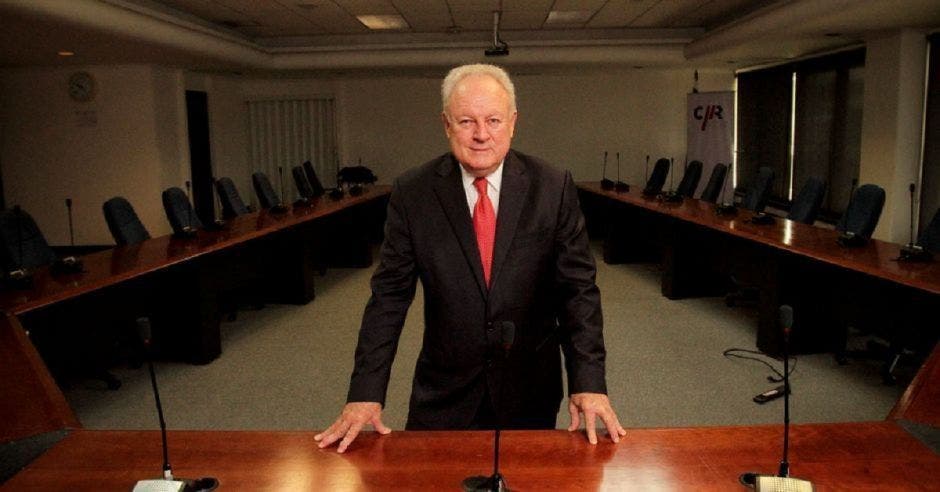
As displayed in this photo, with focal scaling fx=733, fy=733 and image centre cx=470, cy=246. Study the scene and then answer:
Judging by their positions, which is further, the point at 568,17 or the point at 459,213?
the point at 568,17

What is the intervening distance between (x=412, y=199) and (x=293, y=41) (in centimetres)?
926

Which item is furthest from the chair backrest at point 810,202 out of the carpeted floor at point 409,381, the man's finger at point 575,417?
the man's finger at point 575,417

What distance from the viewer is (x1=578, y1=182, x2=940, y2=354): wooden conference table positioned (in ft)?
12.3

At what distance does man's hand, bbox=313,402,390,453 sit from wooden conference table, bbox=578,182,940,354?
9.57 ft

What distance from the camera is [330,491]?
4.21 ft

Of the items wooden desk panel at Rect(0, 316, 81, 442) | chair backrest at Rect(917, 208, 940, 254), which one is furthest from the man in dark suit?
chair backrest at Rect(917, 208, 940, 254)

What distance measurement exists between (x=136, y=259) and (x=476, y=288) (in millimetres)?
Answer: 3484

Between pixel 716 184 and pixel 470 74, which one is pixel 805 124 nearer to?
pixel 716 184

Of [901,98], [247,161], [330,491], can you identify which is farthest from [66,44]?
[901,98]

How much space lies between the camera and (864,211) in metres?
4.99

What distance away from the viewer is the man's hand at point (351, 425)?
147cm

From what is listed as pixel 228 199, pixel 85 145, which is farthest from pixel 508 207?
pixel 85 145

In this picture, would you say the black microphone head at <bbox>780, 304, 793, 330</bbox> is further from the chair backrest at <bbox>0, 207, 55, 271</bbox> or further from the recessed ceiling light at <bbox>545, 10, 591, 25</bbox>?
the recessed ceiling light at <bbox>545, 10, 591, 25</bbox>

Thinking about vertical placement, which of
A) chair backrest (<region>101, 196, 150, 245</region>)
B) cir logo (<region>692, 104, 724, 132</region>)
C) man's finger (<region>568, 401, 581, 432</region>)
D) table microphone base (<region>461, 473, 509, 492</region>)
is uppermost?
cir logo (<region>692, 104, 724, 132</region>)
